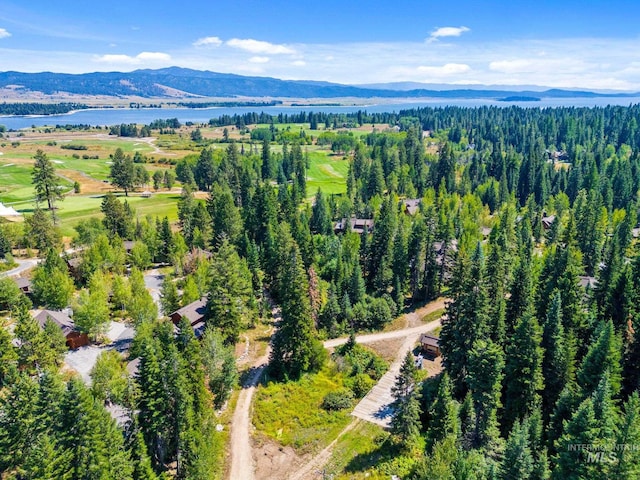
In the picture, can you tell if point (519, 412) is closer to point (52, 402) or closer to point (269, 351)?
point (269, 351)

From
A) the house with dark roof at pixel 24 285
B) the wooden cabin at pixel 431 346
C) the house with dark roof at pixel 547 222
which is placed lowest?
the wooden cabin at pixel 431 346

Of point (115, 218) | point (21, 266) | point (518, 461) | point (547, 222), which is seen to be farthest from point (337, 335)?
point (547, 222)

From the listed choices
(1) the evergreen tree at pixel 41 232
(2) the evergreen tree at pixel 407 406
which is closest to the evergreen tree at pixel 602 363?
(2) the evergreen tree at pixel 407 406

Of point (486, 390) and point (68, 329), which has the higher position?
point (486, 390)

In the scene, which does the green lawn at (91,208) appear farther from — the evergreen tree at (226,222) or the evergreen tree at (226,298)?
the evergreen tree at (226,298)

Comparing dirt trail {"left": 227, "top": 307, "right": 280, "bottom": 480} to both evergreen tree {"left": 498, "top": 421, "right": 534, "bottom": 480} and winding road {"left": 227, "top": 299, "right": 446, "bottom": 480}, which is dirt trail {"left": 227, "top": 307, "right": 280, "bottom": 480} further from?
evergreen tree {"left": 498, "top": 421, "right": 534, "bottom": 480}

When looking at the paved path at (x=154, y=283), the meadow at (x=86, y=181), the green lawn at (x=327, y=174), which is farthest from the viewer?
the green lawn at (x=327, y=174)

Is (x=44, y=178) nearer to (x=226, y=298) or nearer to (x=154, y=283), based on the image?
(x=154, y=283)
